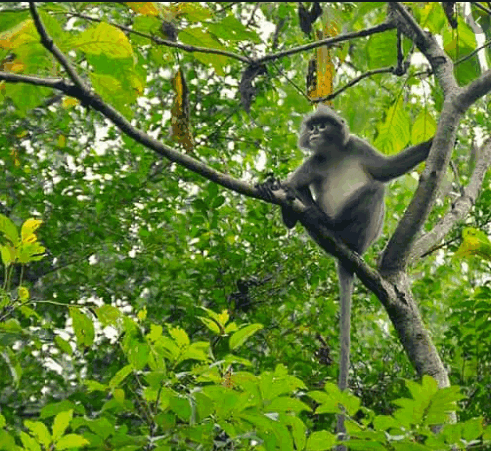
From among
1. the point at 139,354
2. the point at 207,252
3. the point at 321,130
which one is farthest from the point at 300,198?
the point at 139,354

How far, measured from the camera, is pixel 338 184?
5.89 meters

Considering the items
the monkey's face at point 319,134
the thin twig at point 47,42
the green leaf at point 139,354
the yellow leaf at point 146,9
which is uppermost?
the monkey's face at point 319,134

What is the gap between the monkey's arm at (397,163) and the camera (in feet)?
15.5

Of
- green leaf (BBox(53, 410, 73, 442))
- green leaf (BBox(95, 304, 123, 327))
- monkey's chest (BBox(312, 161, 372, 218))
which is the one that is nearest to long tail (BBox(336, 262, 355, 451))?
monkey's chest (BBox(312, 161, 372, 218))

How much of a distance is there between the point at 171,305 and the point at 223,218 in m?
0.83

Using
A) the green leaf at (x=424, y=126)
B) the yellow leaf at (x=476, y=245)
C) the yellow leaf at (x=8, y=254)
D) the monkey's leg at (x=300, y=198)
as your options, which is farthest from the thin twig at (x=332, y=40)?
the monkey's leg at (x=300, y=198)

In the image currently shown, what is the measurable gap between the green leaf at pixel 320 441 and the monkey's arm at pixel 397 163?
2567 mm

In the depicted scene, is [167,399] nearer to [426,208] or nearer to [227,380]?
[227,380]

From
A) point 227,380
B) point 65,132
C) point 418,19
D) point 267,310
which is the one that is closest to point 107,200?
point 65,132

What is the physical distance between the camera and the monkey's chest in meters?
5.73

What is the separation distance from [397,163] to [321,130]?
2.54ft

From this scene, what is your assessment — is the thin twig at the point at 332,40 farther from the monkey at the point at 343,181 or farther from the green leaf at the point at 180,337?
the monkey at the point at 343,181

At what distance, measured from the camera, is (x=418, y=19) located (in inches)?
138

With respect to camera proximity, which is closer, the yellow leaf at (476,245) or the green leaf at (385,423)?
the green leaf at (385,423)
